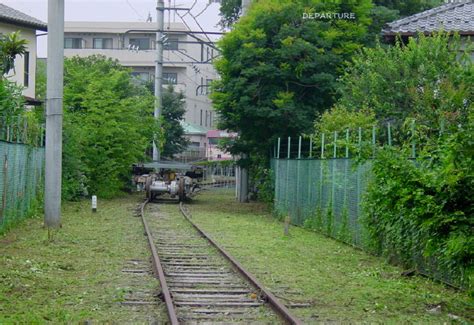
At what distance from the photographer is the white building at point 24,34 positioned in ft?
123

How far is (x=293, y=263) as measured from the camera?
50.2ft

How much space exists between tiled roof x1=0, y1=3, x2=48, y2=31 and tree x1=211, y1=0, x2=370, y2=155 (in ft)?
37.9

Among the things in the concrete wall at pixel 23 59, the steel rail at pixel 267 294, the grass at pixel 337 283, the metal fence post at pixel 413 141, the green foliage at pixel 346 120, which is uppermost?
the concrete wall at pixel 23 59

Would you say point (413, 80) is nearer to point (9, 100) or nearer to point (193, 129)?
point (9, 100)

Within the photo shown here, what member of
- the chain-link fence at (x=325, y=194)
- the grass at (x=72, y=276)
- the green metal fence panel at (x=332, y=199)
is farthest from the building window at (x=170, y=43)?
the grass at (x=72, y=276)

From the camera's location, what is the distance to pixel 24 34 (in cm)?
3925

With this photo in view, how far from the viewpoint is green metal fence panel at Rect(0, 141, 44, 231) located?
60.0 ft

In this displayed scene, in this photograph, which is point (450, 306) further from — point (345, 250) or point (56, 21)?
point (56, 21)

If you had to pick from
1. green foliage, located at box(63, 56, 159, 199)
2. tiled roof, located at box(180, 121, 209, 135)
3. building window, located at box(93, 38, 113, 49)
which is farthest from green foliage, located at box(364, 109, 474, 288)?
building window, located at box(93, 38, 113, 49)

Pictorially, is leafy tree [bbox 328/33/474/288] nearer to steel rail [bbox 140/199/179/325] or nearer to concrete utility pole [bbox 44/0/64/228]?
steel rail [bbox 140/199/179/325]

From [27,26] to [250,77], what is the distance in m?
14.5

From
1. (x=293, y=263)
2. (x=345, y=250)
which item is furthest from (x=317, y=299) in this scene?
(x=345, y=250)

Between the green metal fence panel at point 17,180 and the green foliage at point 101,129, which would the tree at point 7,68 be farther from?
the green foliage at point 101,129

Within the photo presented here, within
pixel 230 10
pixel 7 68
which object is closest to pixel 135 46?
pixel 230 10
